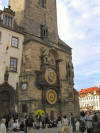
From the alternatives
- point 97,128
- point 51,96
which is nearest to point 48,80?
point 51,96

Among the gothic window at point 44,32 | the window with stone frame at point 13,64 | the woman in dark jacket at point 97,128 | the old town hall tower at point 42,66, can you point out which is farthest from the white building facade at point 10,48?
the woman in dark jacket at point 97,128

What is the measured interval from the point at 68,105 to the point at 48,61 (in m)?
5.80

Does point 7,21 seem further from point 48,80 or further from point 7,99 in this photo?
point 7,99

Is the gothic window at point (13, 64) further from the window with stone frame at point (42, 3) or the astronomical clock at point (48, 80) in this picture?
the window with stone frame at point (42, 3)

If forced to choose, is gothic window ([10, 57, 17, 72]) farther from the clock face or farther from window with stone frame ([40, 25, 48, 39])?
window with stone frame ([40, 25, 48, 39])

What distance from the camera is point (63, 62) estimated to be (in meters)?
22.9

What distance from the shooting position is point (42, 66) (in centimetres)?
1942

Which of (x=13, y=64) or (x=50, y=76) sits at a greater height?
Result: (x=13, y=64)

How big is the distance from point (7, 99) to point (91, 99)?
5866 centimetres

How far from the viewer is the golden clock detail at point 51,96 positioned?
19.2 metres

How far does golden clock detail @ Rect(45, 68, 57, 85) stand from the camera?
63.1ft

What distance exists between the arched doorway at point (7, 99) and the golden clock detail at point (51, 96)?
145 inches

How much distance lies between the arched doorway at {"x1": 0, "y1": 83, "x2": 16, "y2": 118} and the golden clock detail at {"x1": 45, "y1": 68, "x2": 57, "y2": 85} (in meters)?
3.90

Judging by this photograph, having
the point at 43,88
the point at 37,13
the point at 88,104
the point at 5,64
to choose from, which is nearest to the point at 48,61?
the point at 43,88
